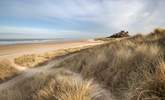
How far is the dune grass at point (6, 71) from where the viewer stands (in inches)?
522

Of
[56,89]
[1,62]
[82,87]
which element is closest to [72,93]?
[82,87]

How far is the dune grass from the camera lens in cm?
1327

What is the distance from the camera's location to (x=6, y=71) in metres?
14.5

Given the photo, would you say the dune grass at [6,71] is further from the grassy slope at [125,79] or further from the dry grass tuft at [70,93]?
the dry grass tuft at [70,93]

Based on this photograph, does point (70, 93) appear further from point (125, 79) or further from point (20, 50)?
point (20, 50)

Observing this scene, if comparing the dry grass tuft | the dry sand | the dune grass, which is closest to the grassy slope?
A: the dry grass tuft

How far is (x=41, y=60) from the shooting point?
61.9 feet

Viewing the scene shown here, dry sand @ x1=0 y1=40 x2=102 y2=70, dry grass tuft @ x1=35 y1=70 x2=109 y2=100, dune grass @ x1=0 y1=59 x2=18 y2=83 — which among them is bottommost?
dune grass @ x1=0 y1=59 x2=18 y2=83

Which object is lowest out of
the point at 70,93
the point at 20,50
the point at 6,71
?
the point at 6,71

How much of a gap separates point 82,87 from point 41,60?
14.1 meters

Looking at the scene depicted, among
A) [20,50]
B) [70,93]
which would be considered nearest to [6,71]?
[70,93]

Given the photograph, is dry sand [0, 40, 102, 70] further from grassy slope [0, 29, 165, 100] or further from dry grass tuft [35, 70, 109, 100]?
dry grass tuft [35, 70, 109, 100]

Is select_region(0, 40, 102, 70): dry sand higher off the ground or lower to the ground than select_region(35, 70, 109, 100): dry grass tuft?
lower

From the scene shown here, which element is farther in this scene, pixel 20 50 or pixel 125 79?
pixel 20 50
